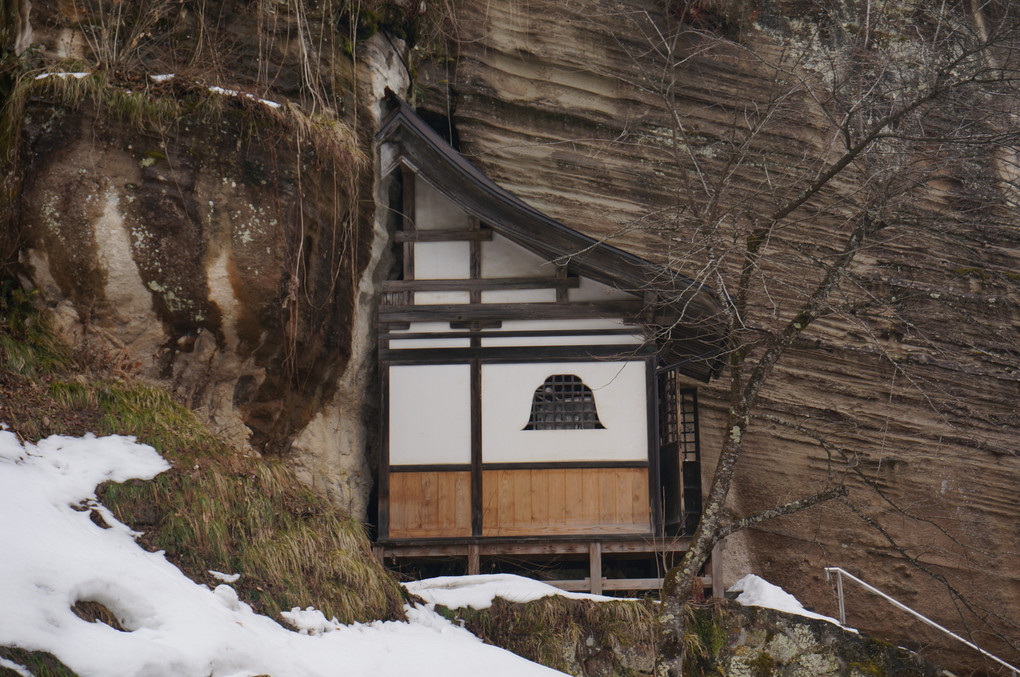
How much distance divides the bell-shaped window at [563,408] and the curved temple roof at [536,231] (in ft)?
3.82

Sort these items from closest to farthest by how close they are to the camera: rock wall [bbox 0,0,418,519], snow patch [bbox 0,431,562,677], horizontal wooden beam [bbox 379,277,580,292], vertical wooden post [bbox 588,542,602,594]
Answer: snow patch [bbox 0,431,562,677], rock wall [bbox 0,0,418,519], vertical wooden post [bbox 588,542,602,594], horizontal wooden beam [bbox 379,277,580,292]

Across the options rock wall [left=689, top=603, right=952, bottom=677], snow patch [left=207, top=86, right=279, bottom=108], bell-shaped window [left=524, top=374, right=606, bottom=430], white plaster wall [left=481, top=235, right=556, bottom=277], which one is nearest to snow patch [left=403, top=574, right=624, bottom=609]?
rock wall [left=689, top=603, right=952, bottom=677]

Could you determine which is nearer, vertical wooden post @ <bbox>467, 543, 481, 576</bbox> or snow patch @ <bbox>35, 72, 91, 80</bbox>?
snow patch @ <bbox>35, 72, 91, 80</bbox>

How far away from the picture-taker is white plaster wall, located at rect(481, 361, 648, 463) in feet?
34.3

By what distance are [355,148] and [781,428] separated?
8.31 metres

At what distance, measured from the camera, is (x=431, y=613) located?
880cm

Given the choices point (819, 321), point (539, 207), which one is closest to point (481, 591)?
point (539, 207)

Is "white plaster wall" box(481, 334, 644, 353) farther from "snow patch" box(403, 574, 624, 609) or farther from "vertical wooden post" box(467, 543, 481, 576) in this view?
"snow patch" box(403, 574, 624, 609)

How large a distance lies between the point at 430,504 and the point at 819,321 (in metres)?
7.56

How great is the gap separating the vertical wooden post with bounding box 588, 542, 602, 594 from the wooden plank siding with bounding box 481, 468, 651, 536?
200mm

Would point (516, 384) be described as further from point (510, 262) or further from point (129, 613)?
point (129, 613)

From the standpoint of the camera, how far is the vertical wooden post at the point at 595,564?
10.2 m

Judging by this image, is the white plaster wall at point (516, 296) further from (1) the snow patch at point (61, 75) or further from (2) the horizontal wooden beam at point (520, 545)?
(1) the snow patch at point (61, 75)

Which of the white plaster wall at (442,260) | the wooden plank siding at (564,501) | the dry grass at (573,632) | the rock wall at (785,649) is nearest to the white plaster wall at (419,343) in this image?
the white plaster wall at (442,260)
